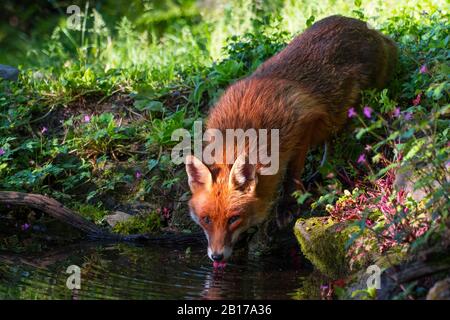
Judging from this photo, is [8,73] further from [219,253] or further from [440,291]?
[440,291]

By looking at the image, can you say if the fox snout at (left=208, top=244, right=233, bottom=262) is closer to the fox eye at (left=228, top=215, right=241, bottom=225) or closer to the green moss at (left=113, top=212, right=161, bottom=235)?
the fox eye at (left=228, top=215, right=241, bottom=225)

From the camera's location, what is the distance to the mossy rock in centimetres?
592

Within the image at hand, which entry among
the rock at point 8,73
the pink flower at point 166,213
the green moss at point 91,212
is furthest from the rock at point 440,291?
the rock at point 8,73

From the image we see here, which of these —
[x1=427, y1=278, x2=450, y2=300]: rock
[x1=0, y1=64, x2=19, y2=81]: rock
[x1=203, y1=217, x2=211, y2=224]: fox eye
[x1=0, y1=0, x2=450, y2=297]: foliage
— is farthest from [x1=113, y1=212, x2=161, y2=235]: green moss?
[x1=427, y1=278, x2=450, y2=300]: rock

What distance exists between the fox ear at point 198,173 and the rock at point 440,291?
7.83 feet

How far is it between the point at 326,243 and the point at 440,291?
6.13 ft

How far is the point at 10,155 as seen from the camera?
8273mm

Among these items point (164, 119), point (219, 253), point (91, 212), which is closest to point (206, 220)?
point (219, 253)

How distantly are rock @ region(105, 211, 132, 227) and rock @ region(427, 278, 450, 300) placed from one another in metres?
3.92

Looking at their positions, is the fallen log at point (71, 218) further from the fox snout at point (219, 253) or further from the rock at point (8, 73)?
the rock at point (8, 73)

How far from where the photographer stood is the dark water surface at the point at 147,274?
5453mm

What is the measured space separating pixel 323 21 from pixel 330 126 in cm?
126
